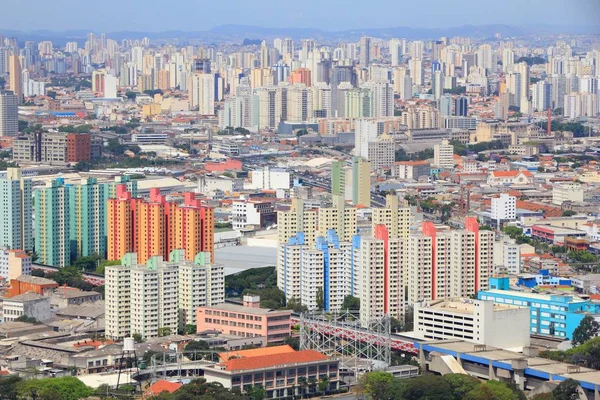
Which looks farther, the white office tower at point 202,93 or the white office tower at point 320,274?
the white office tower at point 202,93

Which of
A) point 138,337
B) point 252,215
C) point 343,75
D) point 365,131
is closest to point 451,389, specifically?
point 138,337

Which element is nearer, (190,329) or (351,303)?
(190,329)

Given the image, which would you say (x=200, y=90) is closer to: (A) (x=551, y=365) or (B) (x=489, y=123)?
(B) (x=489, y=123)

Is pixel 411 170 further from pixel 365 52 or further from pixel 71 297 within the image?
pixel 365 52

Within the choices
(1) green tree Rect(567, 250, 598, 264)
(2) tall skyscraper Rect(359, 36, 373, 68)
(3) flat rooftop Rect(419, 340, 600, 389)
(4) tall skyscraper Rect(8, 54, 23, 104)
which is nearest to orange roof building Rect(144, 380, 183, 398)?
(3) flat rooftop Rect(419, 340, 600, 389)

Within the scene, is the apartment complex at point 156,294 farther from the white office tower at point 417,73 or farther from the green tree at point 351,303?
the white office tower at point 417,73

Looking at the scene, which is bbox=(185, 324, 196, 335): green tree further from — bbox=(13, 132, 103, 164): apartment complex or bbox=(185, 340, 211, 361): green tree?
bbox=(13, 132, 103, 164): apartment complex

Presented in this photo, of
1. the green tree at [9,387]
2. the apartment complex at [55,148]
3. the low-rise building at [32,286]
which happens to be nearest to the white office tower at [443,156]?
the apartment complex at [55,148]
